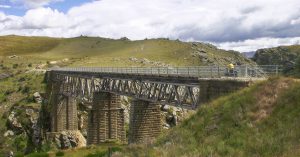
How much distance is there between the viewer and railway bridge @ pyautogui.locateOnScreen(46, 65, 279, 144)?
106 feet

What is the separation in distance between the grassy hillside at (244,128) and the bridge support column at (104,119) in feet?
92.9

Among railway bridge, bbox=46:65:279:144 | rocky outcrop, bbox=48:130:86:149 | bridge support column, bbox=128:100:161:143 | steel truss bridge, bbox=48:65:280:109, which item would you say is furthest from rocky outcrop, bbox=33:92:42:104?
bridge support column, bbox=128:100:161:143

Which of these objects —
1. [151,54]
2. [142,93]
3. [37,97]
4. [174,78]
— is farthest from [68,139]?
[151,54]

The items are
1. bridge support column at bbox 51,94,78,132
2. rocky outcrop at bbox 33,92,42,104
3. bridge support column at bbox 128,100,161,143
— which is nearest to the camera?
bridge support column at bbox 128,100,161,143

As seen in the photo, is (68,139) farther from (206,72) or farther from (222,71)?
(222,71)

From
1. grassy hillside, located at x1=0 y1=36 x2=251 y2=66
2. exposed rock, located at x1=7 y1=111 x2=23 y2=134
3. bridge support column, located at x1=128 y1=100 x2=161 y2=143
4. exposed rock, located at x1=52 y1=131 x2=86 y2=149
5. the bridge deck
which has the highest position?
grassy hillside, located at x1=0 y1=36 x2=251 y2=66

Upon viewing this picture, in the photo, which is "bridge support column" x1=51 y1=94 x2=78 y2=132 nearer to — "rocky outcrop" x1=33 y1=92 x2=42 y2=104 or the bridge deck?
"rocky outcrop" x1=33 y1=92 x2=42 y2=104

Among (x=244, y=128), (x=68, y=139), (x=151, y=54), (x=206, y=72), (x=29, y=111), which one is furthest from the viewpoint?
(x=151, y=54)

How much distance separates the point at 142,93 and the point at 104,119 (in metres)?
12.9

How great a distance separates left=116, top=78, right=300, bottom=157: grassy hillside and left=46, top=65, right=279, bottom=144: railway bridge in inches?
109

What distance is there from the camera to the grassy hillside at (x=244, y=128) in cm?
2214

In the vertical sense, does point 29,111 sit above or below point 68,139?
above

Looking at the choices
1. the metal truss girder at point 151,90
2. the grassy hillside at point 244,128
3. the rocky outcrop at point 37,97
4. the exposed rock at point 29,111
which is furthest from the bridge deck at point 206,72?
the rocky outcrop at point 37,97

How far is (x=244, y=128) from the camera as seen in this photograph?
24953 millimetres
